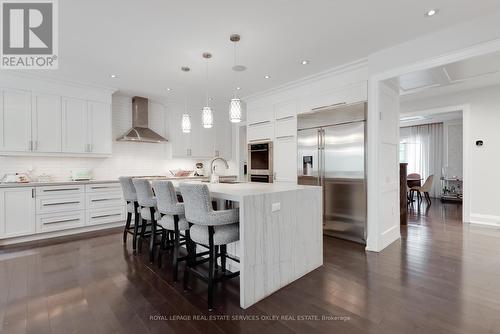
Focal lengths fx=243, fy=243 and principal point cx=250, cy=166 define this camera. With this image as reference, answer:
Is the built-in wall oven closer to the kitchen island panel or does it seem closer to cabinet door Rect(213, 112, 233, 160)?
cabinet door Rect(213, 112, 233, 160)

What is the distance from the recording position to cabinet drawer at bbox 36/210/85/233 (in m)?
→ 4.06

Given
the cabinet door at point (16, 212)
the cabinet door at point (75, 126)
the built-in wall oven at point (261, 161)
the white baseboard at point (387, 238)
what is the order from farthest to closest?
1. the built-in wall oven at point (261, 161)
2. the cabinet door at point (75, 126)
3. the cabinet door at point (16, 212)
4. the white baseboard at point (387, 238)

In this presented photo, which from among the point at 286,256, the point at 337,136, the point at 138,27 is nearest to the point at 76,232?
the point at 138,27

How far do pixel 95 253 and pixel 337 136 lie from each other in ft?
13.1

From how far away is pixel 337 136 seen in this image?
3887mm

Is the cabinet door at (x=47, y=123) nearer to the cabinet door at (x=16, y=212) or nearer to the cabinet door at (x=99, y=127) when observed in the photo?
the cabinet door at (x=99, y=127)

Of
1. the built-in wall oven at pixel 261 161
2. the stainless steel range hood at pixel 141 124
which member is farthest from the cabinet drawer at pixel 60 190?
the built-in wall oven at pixel 261 161

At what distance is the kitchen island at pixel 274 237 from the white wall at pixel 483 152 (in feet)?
14.1

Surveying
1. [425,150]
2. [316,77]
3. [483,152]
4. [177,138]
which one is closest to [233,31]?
[316,77]

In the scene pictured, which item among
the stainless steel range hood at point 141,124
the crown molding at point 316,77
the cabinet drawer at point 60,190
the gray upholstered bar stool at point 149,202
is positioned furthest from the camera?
the stainless steel range hood at point 141,124

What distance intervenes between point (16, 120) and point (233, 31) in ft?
12.9

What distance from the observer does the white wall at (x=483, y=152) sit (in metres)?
4.79

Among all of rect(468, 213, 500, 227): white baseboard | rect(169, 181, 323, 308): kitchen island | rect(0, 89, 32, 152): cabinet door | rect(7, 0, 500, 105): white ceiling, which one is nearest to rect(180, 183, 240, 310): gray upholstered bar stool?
rect(169, 181, 323, 308): kitchen island

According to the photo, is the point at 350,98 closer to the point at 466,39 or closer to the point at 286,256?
the point at 466,39
